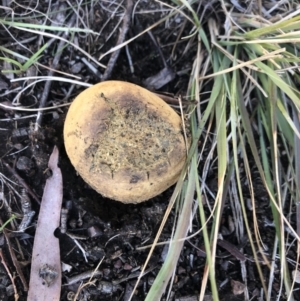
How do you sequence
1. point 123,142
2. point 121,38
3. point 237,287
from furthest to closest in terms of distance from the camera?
1. point 121,38
2. point 237,287
3. point 123,142

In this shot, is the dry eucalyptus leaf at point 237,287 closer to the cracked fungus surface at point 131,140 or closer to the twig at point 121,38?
the cracked fungus surface at point 131,140

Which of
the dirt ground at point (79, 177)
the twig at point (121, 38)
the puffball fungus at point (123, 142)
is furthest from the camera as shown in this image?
the twig at point (121, 38)

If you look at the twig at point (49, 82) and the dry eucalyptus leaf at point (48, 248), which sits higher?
the twig at point (49, 82)

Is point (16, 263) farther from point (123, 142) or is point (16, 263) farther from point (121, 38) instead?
point (121, 38)

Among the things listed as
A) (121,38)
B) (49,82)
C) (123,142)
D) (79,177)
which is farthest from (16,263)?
(121,38)

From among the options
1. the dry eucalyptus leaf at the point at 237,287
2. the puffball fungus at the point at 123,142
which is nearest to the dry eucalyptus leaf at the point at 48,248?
the puffball fungus at the point at 123,142

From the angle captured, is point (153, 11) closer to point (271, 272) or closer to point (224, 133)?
point (224, 133)
